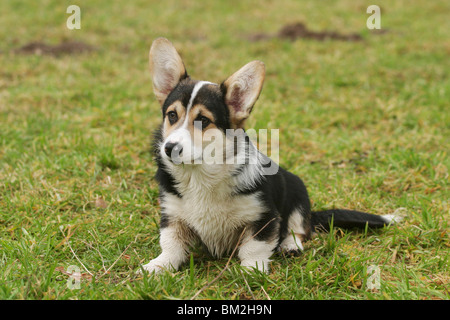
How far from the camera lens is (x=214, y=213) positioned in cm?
306

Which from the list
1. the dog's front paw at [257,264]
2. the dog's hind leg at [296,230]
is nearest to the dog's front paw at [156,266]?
the dog's front paw at [257,264]

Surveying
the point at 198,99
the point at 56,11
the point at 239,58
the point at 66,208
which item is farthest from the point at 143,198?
the point at 56,11

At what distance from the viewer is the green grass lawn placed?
2.93 metres

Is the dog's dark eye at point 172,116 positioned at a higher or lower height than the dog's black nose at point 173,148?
higher

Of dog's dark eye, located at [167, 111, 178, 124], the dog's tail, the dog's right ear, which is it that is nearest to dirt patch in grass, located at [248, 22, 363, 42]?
the dog's tail

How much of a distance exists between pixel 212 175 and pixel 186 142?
365 mm

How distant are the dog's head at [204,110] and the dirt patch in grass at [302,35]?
6.95 meters

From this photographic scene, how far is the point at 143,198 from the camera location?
4109 millimetres

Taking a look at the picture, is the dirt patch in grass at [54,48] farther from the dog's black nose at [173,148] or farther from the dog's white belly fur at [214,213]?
the dog's black nose at [173,148]

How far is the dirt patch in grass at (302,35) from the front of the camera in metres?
9.65

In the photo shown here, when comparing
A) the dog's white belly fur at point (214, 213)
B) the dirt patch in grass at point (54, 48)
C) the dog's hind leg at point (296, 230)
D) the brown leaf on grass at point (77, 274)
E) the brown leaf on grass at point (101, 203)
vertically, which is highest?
the dirt patch in grass at point (54, 48)

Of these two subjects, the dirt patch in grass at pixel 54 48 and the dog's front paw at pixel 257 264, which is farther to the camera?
the dirt patch in grass at pixel 54 48

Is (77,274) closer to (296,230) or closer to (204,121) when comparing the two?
(204,121)
